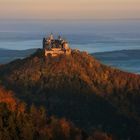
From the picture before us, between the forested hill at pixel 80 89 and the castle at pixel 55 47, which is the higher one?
the castle at pixel 55 47

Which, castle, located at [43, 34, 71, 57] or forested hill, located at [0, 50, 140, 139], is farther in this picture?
castle, located at [43, 34, 71, 57]

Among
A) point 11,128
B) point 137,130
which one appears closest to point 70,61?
point 137,130

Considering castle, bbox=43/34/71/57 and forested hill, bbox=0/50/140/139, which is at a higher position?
castle, bbox=43/34/71/57

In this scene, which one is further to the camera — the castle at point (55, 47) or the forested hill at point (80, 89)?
the castle at point (55, 47)

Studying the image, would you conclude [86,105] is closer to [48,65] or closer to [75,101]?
[75,101]
